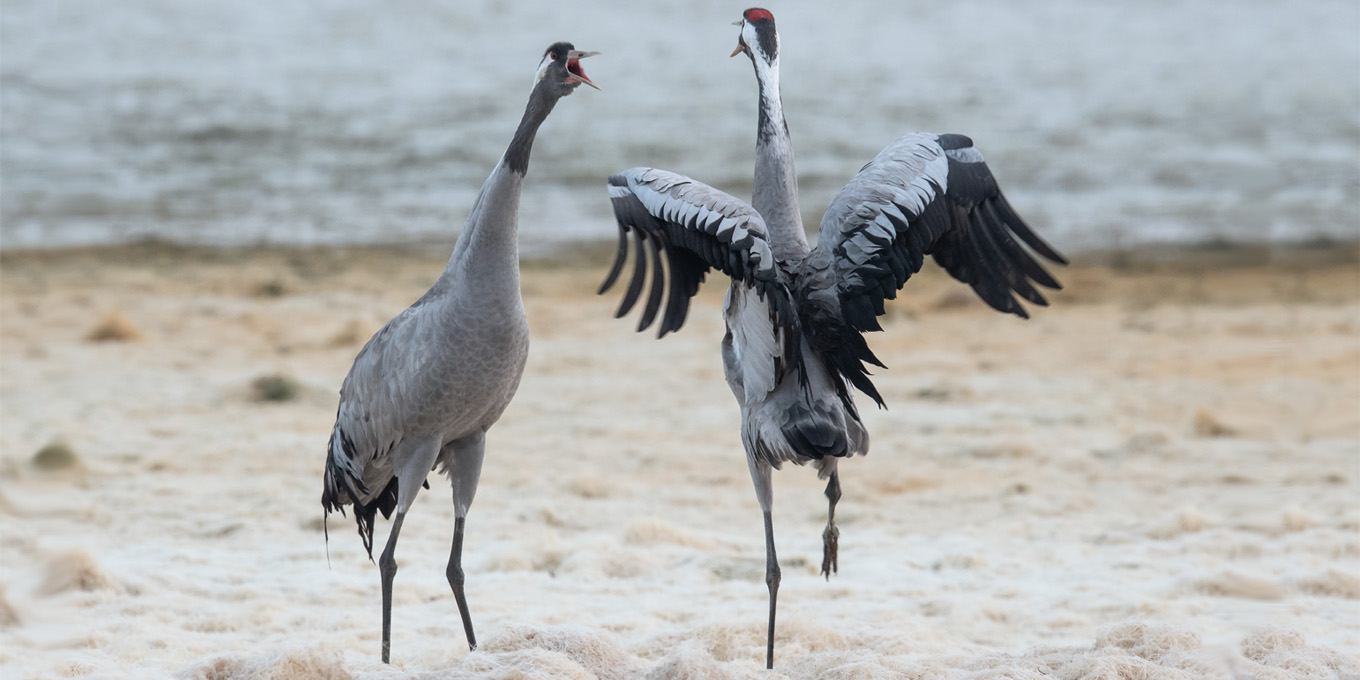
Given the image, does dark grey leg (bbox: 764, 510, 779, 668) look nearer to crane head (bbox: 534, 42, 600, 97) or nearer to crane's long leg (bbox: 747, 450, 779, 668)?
crane's long leg (bbox: 747, 450, 779, 668)

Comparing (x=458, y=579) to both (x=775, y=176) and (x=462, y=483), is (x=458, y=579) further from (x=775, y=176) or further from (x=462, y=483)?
(x=775, y=176)

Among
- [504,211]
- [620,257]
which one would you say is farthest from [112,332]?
[504,211]

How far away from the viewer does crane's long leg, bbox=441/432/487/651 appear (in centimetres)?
535

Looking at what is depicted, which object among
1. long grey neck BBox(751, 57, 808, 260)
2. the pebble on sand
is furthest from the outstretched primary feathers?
the pebble on sand

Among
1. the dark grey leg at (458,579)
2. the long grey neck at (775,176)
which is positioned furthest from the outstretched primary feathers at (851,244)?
the dark grey leg at (458,579)

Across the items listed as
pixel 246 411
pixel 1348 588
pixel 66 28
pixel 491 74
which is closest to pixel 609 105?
pixel 491 74

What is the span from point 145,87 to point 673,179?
2846 centimetres

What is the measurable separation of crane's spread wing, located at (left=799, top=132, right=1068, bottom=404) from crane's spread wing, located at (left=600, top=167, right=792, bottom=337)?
0.37m

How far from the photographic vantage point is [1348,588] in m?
6.80

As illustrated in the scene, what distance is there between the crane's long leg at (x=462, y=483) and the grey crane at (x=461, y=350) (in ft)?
0.04

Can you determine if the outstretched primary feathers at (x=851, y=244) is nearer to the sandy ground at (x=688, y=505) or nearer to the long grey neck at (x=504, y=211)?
the long grey neck at (x=504, y=211)

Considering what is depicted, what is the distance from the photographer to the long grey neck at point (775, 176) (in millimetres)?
5605

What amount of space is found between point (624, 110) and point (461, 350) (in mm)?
24816

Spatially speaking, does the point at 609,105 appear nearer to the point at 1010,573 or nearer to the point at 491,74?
the point at 491,74
